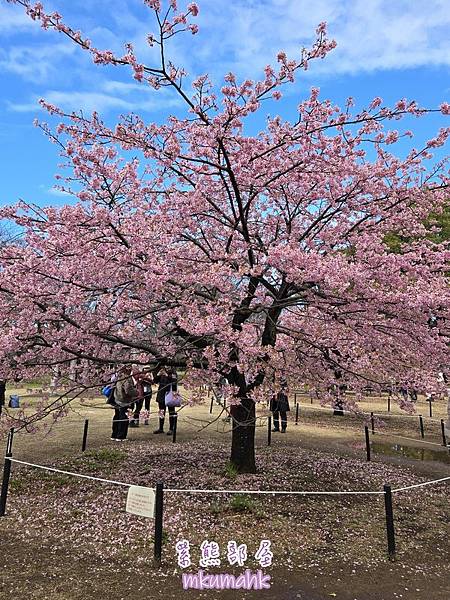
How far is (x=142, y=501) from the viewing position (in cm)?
471

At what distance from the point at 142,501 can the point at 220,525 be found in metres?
1.49

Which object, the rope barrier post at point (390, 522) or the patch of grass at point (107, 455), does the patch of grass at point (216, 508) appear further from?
the patch of grass at point (107, 455)

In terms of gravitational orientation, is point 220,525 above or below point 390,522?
below

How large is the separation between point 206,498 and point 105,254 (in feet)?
13.3

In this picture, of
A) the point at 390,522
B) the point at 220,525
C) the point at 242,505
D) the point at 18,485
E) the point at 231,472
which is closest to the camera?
the point at 390,522

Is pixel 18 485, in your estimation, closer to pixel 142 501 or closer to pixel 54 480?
pixel 54 480

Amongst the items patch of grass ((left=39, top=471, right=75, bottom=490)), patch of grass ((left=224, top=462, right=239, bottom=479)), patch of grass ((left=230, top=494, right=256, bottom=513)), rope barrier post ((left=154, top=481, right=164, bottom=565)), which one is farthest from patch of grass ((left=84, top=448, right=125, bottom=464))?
rope barrier post ((left=154, top=481, right=164, bottom=565))

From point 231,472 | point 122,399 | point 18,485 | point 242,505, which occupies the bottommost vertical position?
point 18,485

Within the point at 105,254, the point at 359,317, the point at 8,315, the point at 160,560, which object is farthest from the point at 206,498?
the point at 8,315

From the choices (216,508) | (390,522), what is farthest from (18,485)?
(390,522)

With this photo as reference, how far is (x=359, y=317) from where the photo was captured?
21.3 feet

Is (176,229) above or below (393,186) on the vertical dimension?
below

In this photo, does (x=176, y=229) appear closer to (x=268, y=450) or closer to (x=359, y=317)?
(x=359, y=317)

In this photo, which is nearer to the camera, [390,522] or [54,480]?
[390,522]
